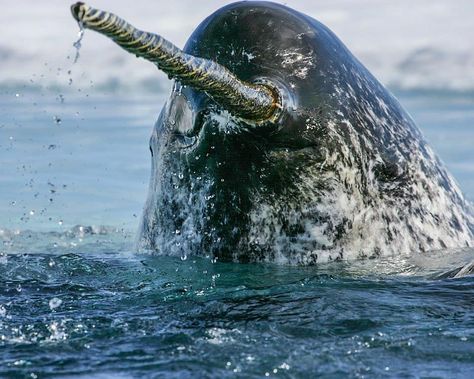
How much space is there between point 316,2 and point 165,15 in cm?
295

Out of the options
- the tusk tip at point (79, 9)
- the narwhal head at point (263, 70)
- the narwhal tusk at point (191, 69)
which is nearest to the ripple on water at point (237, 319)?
the narwhal head at point (263, 70)

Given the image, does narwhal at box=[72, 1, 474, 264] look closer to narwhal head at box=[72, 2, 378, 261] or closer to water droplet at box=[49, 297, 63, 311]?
narwhal head at box=[72, 2, 378, 261]

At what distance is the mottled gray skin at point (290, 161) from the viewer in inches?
280

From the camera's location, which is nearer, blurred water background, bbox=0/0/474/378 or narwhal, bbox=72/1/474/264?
blurred water background, bbox=0/0/474/378

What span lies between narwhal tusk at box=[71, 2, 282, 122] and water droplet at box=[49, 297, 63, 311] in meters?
1.43

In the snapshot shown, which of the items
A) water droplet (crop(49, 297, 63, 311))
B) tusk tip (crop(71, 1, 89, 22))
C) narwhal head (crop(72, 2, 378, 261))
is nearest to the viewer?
tusk tip (crop(71, 1, 89, 22))

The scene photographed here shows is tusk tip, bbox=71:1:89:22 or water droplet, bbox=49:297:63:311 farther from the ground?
tusk tip, bbox=71:1:89:22

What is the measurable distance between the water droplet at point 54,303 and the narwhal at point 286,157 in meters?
1.10

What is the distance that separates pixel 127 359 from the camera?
5.46 metres

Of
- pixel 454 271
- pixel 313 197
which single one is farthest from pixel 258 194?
pixel 454 271

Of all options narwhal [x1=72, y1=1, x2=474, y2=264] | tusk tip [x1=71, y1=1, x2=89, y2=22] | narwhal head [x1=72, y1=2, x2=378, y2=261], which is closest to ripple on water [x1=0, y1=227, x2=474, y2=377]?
narwhal [x1=72, y1=1, x2=474, y2=264]

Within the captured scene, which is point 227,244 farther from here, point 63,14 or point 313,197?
point 63,14

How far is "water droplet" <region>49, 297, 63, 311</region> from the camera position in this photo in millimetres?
6578

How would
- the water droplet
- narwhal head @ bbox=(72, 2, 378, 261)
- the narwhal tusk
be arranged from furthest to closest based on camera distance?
narwhal head @ bbox=(72, 2, 378, 261)
the water droplet
the narwhal tusk
